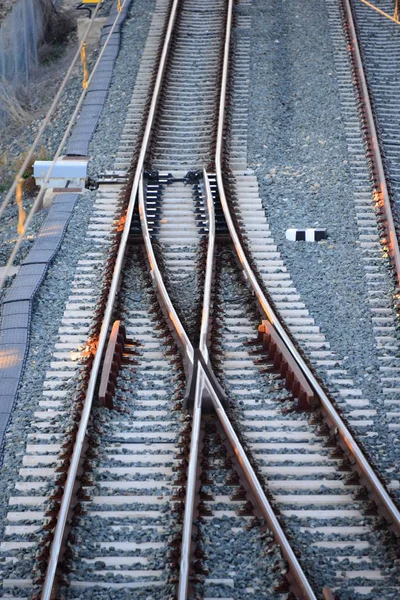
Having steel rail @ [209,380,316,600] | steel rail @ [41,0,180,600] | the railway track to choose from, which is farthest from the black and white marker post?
steel rail @ [209,380,316,600]

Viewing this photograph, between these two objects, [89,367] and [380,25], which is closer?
[89,367]

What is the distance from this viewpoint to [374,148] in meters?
13.6

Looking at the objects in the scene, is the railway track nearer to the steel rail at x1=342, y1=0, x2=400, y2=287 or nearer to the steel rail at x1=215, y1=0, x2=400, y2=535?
the steel rail at x1=215, y1=0, x2=400, y2=535

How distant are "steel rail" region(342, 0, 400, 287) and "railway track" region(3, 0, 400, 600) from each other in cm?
129

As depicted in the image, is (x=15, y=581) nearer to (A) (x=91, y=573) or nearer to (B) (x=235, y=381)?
(A) (x=91, y=573)

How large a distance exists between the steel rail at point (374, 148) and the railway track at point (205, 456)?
1287 mm

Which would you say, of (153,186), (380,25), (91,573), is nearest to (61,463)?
(91,573)

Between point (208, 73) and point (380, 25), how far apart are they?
3930 millimetres

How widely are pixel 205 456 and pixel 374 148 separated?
6791 millimetres

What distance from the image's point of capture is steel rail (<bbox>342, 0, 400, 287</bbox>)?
11461 mm

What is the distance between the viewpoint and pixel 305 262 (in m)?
11.3

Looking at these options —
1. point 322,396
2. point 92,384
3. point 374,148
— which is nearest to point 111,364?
point 92,384

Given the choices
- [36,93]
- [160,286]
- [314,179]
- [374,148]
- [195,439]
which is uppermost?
[195,439]

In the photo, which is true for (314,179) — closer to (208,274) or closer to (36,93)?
(208,274)
